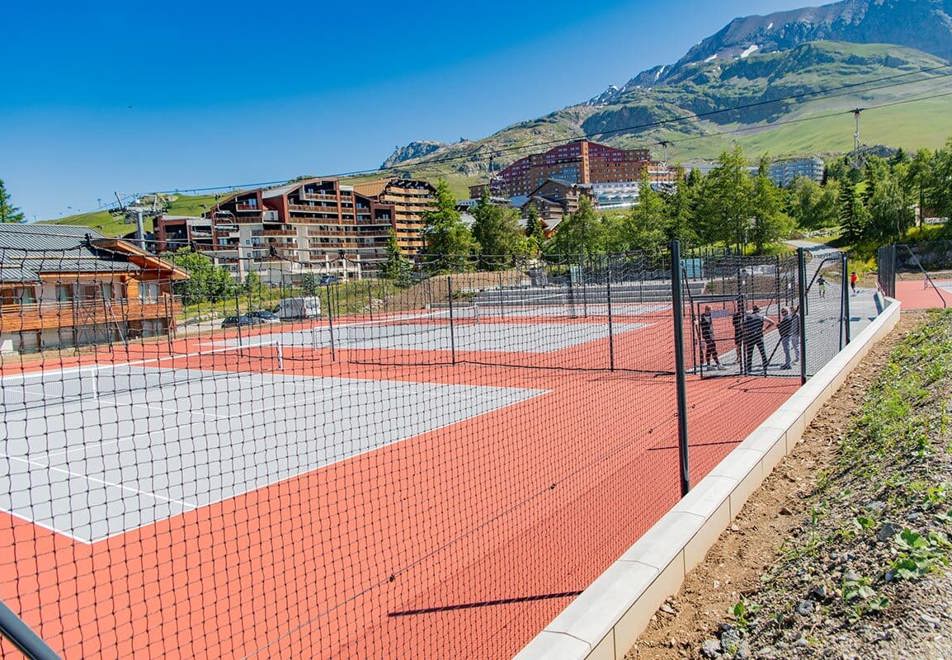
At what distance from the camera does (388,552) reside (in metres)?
5.56

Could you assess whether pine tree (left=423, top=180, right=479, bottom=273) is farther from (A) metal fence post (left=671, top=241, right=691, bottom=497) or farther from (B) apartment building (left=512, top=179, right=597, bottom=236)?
(A) metal fence post (left=671, top=241, right=691, bottom=497)

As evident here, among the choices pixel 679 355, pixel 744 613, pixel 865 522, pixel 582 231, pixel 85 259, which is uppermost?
pixel 582 231

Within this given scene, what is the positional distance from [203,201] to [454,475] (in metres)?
173

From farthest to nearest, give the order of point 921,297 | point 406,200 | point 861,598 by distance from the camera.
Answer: point 406,200 < point 921,297 < point 861,598

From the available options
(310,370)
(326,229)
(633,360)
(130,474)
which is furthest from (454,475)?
(326,229)

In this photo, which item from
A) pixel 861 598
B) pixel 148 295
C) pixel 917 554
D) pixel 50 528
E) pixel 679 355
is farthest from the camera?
pixel 148 295

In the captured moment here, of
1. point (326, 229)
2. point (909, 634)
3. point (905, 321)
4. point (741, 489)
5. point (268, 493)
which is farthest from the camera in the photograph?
point (326, 229)

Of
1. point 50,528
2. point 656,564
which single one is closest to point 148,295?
point 50,528

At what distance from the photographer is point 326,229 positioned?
9294 centimetres

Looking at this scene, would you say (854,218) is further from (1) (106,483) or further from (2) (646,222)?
(1) (106,483)

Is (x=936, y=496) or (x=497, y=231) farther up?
(x=497, y=231)

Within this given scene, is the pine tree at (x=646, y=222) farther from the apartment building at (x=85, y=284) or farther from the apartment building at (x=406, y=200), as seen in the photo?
the apartment building at (x=406, y=200)

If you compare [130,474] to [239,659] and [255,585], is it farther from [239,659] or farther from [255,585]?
[239,659]

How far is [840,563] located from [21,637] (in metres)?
3.85
